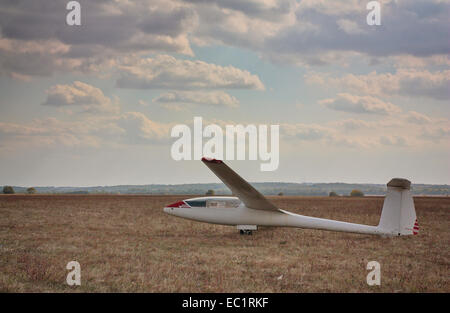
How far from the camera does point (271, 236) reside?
16859 millimetres

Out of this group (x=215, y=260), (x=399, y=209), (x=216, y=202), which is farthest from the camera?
(x=216, y=202)

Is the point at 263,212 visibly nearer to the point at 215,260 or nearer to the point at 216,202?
the point at 216,202

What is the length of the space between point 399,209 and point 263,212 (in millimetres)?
5132

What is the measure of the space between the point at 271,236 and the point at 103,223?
10155mm

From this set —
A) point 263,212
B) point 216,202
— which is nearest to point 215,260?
point 263,212

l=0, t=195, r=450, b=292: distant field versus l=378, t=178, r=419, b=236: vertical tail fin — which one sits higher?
l=378, t=178, r=419, b=236: vertical tail fin

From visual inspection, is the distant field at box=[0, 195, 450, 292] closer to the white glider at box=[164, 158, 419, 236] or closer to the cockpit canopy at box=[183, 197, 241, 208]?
the white glider at box=[164, 158, 419, 236]

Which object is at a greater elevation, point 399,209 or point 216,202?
point 216,202

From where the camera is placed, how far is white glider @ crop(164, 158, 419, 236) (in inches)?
571

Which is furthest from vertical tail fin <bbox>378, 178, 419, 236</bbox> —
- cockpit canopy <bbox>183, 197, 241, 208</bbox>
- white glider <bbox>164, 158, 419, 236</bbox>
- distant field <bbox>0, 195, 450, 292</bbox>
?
cockpit canopy <bbox>183, 197, 241, 208</bbox>

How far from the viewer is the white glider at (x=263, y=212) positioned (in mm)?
14500

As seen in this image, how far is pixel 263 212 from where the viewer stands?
53.7ft
